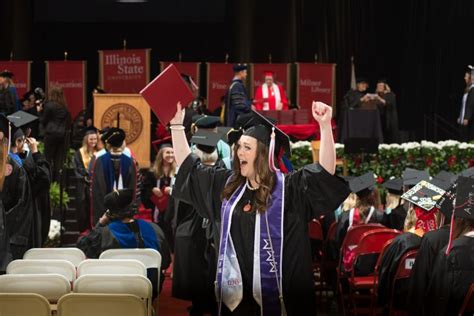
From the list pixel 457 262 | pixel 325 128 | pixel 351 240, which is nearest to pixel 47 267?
pixel 325 128

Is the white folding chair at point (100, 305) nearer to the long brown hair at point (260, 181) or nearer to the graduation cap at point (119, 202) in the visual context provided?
the long brown hair at point (260, 181)

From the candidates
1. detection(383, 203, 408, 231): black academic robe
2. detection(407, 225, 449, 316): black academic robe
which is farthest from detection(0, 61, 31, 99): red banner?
detection(407, 225, 449, 316): black academic robe

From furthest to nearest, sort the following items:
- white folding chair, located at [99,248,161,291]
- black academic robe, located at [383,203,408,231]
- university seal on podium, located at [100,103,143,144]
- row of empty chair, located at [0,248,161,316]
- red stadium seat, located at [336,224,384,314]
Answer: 1. university seal on podium, located at [100,103,143,144]
2. black academic robe, located at [383,203,408,231]
3. red stadium seat, located at [336,224,384,314]
4. white folding chair, located at [99,248,161,291]
5. row of empty chair, located at [0,248,161,316]

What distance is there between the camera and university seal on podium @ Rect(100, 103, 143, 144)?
1598 centimetres

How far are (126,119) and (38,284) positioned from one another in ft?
31.7

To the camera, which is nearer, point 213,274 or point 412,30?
point 213,274

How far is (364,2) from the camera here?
2288 cm

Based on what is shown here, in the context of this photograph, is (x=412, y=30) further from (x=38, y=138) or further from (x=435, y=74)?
(x=38, y=138)

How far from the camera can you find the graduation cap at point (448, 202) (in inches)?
251

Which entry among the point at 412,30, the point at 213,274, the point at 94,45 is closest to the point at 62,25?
the point at 94,45

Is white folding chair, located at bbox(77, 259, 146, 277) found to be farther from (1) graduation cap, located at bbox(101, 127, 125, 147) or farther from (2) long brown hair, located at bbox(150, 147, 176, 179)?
(2) long brown hair, located at bbox(150, 147, 176, 179)

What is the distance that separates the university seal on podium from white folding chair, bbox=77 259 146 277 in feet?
29.5

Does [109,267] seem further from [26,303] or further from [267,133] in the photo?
[267,133]

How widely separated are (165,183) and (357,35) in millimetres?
11056
